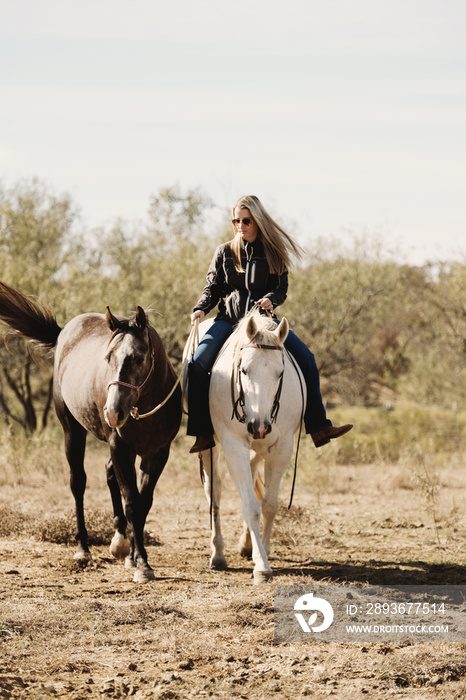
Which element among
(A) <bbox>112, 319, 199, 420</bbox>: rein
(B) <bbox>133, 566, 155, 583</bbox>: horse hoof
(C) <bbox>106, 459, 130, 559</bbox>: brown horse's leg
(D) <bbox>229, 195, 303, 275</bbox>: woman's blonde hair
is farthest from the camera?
(C) <bbox>106, 459, 130, 559</bbox>: brown horse's leg

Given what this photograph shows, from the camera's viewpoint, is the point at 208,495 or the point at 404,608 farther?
the point at 208,495

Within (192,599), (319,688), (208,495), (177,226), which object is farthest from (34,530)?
(177,226)

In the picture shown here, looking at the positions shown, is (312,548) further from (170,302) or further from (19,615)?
(170,302)

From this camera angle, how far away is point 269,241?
21.4ft

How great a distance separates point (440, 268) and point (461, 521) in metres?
16.0

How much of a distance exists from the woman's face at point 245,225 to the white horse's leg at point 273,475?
6.00ft

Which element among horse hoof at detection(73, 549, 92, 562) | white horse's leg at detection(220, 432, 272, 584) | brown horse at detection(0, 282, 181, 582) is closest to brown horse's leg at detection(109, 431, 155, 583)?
brown horse at detection(0, 282, 181, 582)

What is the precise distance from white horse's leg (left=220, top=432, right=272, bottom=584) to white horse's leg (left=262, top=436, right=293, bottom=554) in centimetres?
34

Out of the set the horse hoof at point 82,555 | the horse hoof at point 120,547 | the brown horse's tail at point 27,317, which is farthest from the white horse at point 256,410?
the brown horse's tail at point 27,317

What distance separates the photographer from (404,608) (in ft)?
17.0

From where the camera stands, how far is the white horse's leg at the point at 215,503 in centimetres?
661

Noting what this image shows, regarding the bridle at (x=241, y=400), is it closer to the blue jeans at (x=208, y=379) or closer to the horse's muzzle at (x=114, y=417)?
the blue jeans at (x=208, y=379)

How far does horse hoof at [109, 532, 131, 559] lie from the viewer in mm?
6832

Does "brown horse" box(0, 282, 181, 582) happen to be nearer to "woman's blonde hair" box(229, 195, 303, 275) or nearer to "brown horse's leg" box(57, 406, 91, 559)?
"brown horse's leg" box(57, 406, 91, 559)
